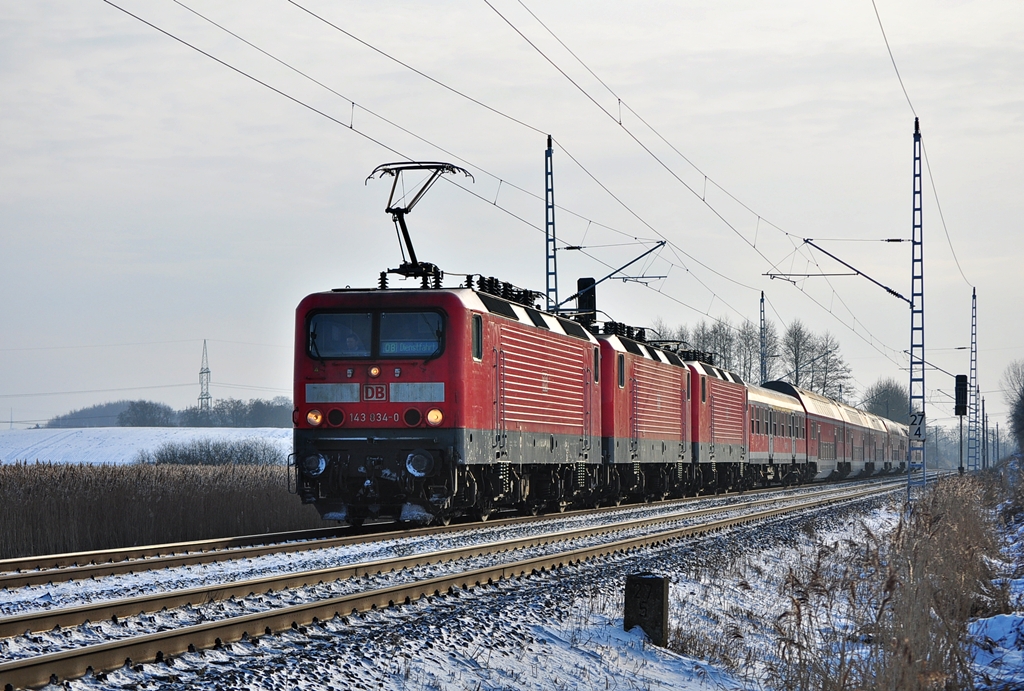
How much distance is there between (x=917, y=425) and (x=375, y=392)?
51.5ft

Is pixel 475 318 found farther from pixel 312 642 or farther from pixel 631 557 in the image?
pixel 312 642

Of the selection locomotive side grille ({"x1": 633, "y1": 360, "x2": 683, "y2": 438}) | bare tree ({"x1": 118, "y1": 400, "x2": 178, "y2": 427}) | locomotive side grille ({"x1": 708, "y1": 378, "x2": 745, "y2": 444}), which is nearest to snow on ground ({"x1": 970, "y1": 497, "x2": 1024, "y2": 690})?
locomotive side grille ({"x1": 633, "y1": 360, "x2": 683, "y2": 438})

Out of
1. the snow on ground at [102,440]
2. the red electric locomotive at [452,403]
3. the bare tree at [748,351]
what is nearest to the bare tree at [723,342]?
the bare tree at [748,351]

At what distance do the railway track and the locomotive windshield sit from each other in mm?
3397

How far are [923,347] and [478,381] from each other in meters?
13.9

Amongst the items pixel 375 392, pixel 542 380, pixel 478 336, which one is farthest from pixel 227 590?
pixel 542 380

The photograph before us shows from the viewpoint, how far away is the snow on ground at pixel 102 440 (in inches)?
2603

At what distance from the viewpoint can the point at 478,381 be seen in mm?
16891

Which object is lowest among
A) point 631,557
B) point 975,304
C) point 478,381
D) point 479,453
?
point 631,557

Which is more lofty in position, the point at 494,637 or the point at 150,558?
the point at 150,558

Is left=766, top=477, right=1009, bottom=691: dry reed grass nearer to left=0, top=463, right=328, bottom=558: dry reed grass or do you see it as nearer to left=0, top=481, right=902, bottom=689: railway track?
left=0, top=481, right=902, bottom=689: railway track

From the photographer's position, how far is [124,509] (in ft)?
53.6

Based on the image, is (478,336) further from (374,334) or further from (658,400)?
(658,400)

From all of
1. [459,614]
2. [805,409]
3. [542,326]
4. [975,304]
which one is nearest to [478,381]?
[542,326]
